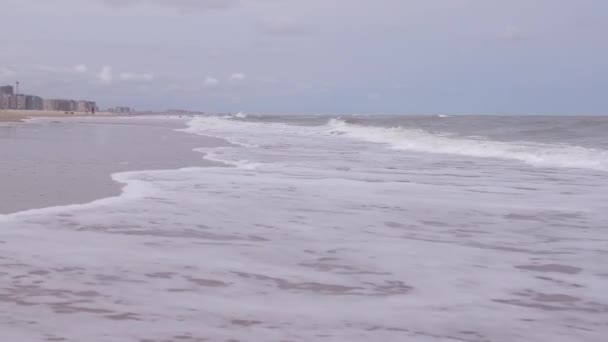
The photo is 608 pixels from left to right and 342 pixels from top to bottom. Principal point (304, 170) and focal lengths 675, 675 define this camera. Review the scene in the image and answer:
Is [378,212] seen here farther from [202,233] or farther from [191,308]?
[191,308]

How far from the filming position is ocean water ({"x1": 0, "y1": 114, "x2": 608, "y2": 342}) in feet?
13.1

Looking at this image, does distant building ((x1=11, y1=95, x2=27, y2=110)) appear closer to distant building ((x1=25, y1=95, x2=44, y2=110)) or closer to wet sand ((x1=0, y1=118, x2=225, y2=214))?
distant building ((x1=25, y1=95, x2=44, y2=110))

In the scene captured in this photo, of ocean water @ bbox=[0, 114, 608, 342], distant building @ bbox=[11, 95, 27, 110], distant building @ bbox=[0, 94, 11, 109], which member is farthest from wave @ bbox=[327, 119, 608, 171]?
distant building @ bbox=[11, 95, 27, 110]

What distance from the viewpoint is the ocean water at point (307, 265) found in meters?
3.98

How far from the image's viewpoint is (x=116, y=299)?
436 cm

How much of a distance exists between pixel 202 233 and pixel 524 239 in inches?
125

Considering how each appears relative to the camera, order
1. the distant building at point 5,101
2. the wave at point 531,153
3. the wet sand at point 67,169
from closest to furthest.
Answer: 1. the wet sand at point 67,169
2. the wave at point 531,153
3. the distant building at point 5,101

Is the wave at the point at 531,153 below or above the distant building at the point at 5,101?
below

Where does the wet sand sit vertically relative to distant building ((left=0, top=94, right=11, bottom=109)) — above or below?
below

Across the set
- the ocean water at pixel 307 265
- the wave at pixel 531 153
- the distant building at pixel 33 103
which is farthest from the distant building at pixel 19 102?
the ocean water at pixel 307 265

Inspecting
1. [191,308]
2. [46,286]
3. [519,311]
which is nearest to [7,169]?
[46,286]

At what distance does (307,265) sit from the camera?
541 centimetres

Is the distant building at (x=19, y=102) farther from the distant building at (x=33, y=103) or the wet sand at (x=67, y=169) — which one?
the wet sand at (x=67, y=169)

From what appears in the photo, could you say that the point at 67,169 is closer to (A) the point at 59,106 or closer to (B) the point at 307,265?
(B) the point at 307,265
